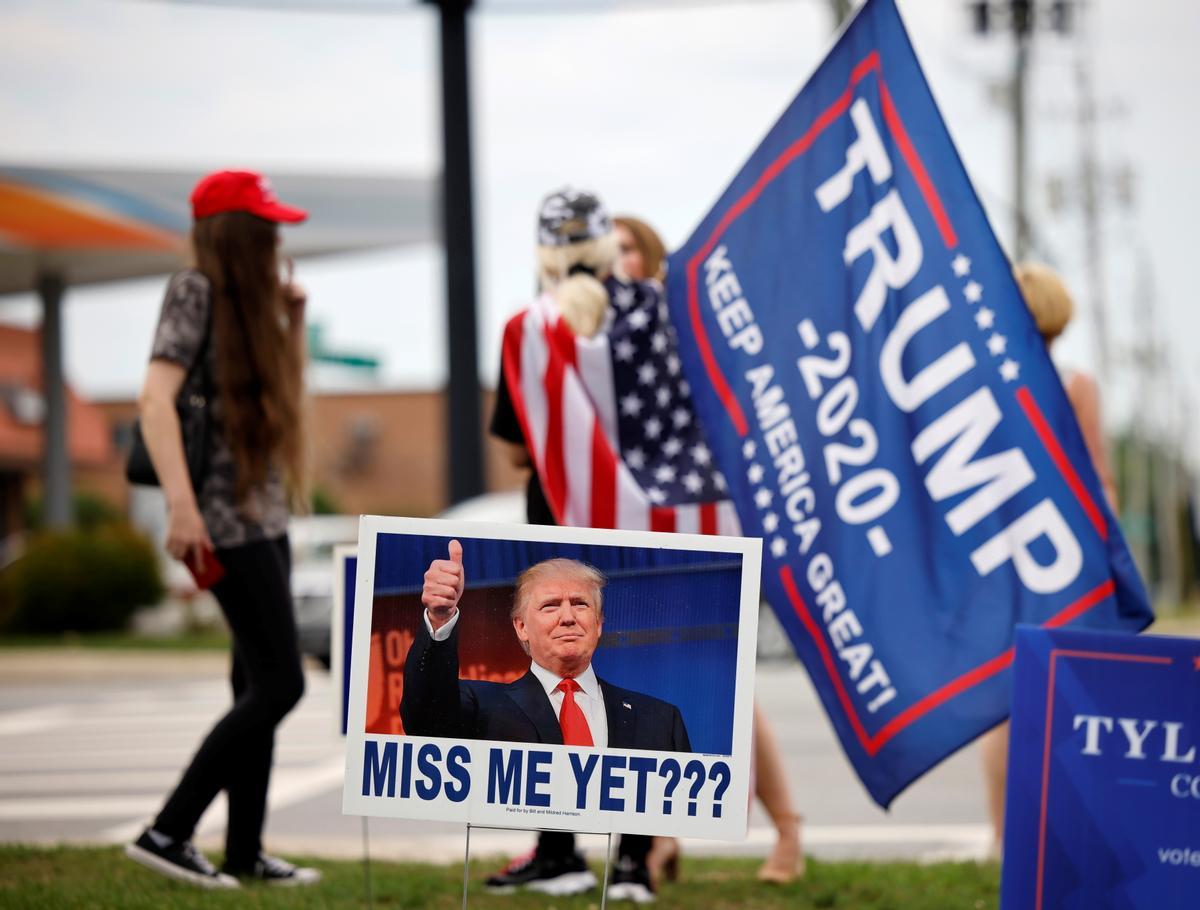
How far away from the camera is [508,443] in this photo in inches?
177

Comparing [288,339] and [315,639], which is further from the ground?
[288,339]

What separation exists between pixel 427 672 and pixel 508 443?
4.82 feet

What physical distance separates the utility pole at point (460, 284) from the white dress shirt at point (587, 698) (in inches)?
508

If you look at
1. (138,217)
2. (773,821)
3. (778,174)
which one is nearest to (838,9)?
(778,174)

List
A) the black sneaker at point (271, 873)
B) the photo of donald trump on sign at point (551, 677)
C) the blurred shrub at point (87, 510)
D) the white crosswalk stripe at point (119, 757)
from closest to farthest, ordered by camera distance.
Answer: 1. the photo of donald trump on sign at point (551, 677)
2. the black sneaker at point (271, 873)
3. the white crosswalk stripe at point (119, 757)
4. the blurred shrub at point (87, 510)

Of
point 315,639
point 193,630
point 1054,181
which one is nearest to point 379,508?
point 1054,181

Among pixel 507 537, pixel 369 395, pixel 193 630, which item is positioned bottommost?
pixel 193 630

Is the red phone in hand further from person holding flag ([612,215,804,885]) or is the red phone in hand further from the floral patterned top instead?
person holding flag ([612,215,804,885])

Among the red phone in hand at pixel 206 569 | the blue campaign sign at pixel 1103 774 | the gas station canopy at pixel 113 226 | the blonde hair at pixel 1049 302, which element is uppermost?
the gas station canopy at pixel 113 226

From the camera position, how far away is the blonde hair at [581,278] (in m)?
4.41

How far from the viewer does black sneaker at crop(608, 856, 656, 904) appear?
426cm

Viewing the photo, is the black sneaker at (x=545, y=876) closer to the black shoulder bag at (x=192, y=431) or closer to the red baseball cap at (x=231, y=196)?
the black shoulder bag at (x=192, y=431)

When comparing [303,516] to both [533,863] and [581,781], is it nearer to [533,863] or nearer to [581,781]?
[533,863]

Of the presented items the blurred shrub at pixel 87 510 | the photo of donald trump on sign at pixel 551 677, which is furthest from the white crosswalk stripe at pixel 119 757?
the blurred shrub at pixel 87 510
